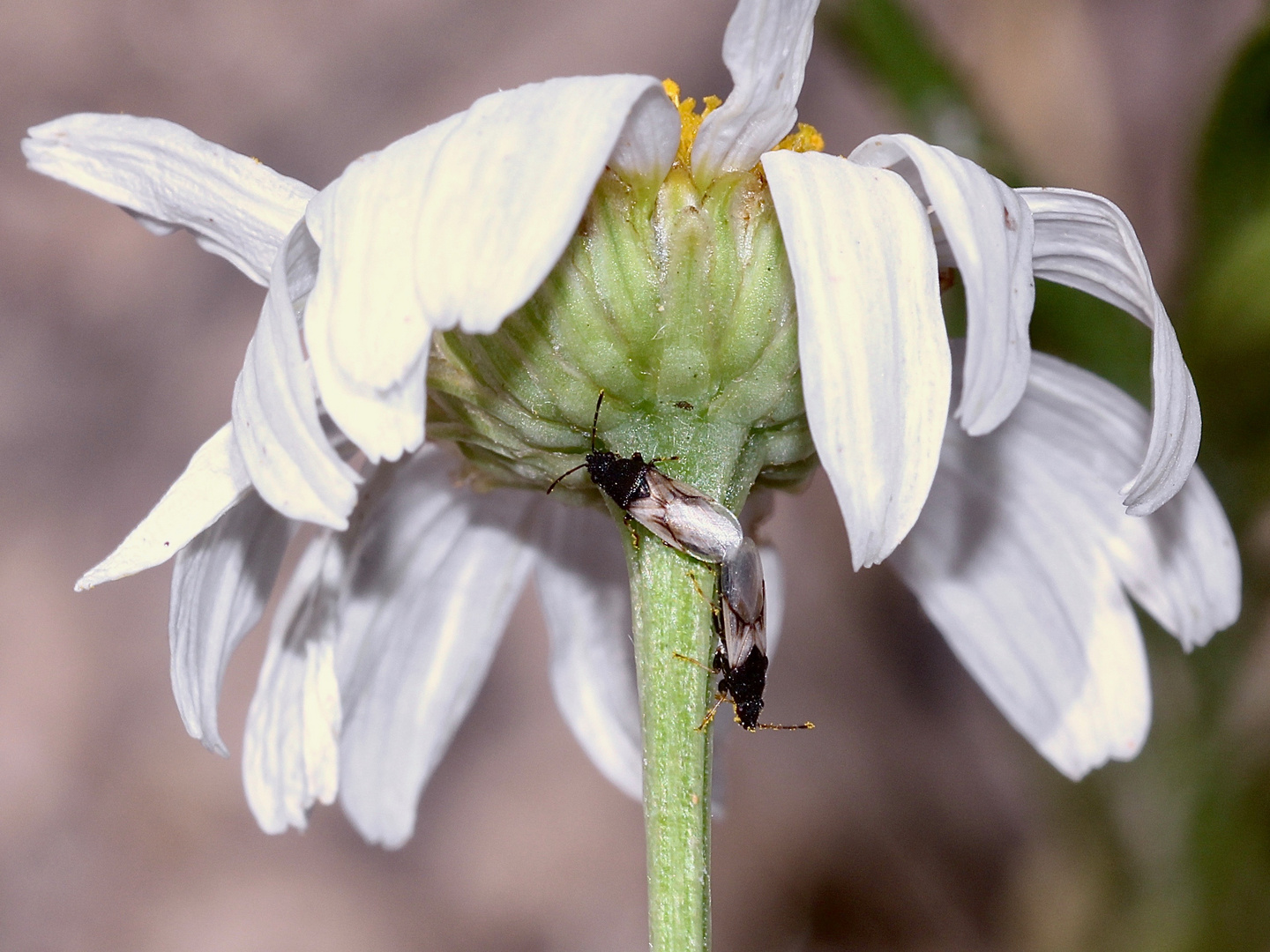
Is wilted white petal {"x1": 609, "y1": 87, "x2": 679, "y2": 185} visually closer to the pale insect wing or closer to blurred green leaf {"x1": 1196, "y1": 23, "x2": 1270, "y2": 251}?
the pale insect wing

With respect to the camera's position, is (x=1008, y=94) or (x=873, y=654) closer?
(x=873, y=654)

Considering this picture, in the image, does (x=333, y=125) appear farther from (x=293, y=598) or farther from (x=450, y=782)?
(x=293, y=598)

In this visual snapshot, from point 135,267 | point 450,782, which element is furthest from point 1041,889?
point 135,267

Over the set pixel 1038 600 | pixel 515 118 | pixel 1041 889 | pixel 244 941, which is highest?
pixel 515 118

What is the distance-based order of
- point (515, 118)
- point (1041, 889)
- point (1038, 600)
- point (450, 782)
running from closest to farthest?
point (515, 118)
point (1038, 600)
point (1041, 889)
point (450, 782)

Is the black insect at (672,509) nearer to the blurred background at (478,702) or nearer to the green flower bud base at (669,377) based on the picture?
the green flower bud base at (669,377)

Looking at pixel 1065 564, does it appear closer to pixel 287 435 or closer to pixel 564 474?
pixel 564 474

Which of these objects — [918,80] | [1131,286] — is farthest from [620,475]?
[918,80]

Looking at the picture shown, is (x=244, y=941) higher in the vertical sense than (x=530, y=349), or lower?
lower
